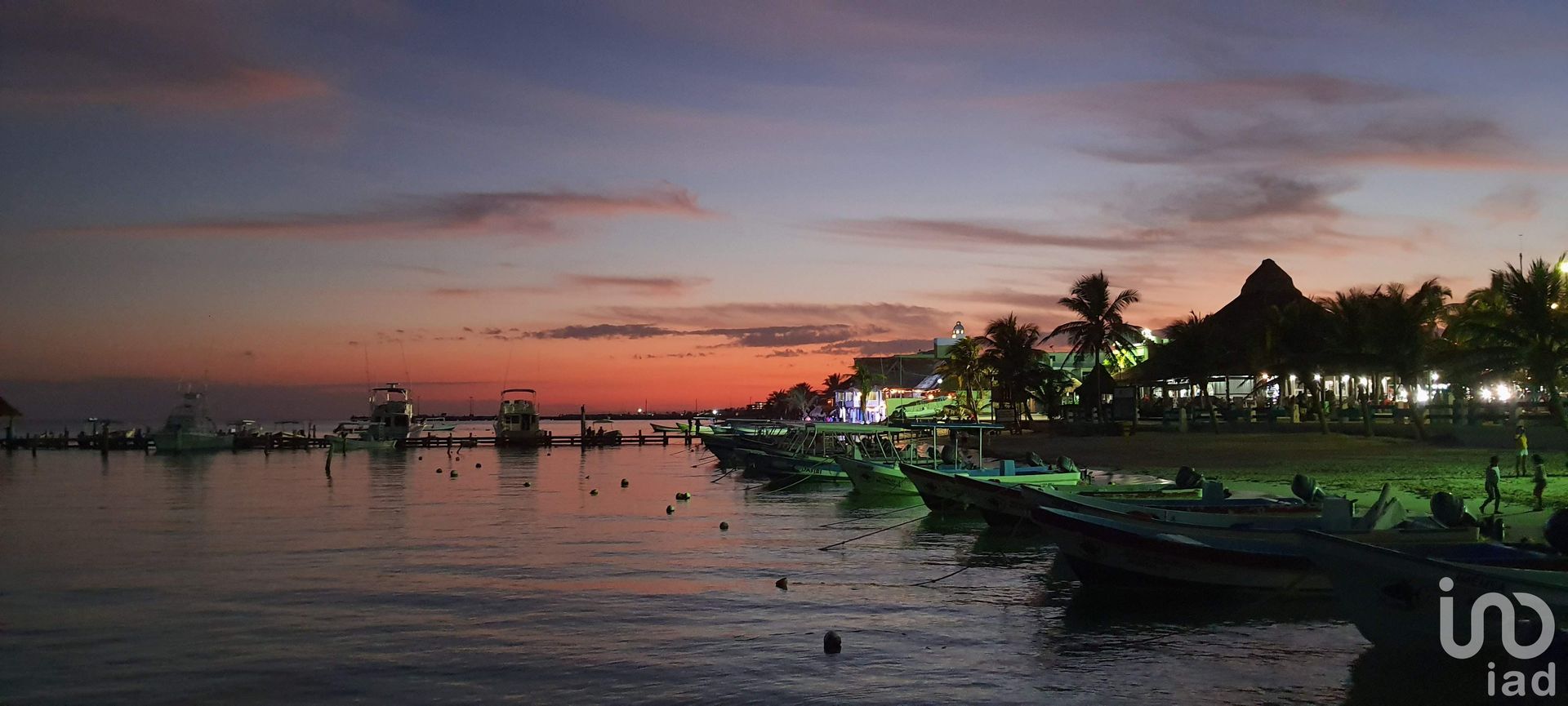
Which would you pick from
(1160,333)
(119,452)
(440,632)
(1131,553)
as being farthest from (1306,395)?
(119,452)

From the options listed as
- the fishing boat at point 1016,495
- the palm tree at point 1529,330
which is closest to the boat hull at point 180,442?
the fishing boat at point 1016,495

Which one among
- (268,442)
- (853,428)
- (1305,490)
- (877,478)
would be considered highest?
(853,428)

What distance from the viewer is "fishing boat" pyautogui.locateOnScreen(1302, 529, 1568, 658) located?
41.8 ft

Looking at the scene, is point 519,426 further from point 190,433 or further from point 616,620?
point 616,620

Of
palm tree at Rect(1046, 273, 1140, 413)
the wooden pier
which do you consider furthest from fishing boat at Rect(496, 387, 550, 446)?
palm tree at Rect(1046, 273, 1140, 413)

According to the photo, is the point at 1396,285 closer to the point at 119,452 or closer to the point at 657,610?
the point at 657,610

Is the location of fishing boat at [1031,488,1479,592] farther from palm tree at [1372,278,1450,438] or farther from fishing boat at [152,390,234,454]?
fishing boat at [152,390,234,454]

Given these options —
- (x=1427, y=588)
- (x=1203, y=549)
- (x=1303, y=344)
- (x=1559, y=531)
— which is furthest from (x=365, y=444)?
(x=1559, y=531)

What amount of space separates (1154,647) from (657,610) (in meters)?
8.56

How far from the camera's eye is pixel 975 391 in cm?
10812

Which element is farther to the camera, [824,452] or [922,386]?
[922,386]

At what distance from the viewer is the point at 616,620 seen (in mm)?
19516

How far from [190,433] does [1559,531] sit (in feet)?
327

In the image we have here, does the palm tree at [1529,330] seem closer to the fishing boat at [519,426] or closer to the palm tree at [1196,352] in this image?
the palm tree at [1196,352]
